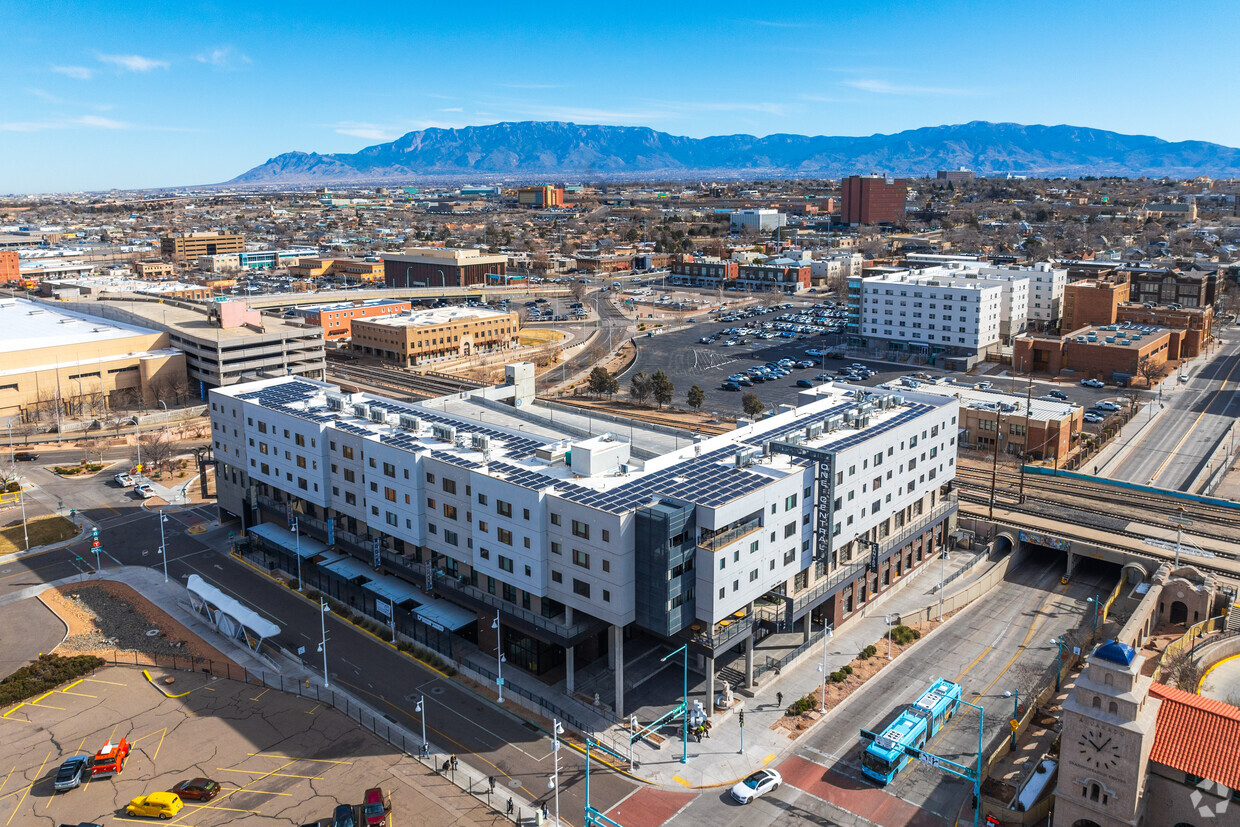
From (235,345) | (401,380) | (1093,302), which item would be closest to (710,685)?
(401,380)

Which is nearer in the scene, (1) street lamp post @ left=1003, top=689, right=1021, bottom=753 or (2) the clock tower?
(2) the clock tower

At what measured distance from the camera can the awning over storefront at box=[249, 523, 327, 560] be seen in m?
49.6

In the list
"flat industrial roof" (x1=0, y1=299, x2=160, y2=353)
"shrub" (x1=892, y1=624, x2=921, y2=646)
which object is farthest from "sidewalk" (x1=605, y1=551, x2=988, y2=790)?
"flat industrial roof" (x1=0, y1=299, x2=160, y2=353)

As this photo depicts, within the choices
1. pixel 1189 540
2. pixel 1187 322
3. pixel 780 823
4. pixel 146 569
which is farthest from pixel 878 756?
pixel 1187 322

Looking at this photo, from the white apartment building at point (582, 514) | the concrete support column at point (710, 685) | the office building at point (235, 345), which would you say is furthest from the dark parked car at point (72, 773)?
the office building at point (235, 345)

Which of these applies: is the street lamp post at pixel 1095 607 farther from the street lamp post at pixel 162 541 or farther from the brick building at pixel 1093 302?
the brick building at pixel 1093 302

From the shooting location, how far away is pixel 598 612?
3672cm

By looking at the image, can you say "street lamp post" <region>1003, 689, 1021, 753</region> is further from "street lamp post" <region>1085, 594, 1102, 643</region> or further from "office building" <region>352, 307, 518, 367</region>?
"office building" <region>352, 307, 518, 367</region>

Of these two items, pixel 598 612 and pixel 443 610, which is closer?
pixel 598 612

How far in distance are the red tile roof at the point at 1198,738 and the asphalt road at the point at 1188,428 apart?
4310 cm

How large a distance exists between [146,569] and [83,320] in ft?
243

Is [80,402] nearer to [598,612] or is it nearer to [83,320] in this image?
[83,320]

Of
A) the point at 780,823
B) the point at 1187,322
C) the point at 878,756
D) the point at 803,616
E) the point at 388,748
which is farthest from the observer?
the point at 1187,322

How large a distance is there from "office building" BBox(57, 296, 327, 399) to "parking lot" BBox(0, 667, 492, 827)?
180ft
